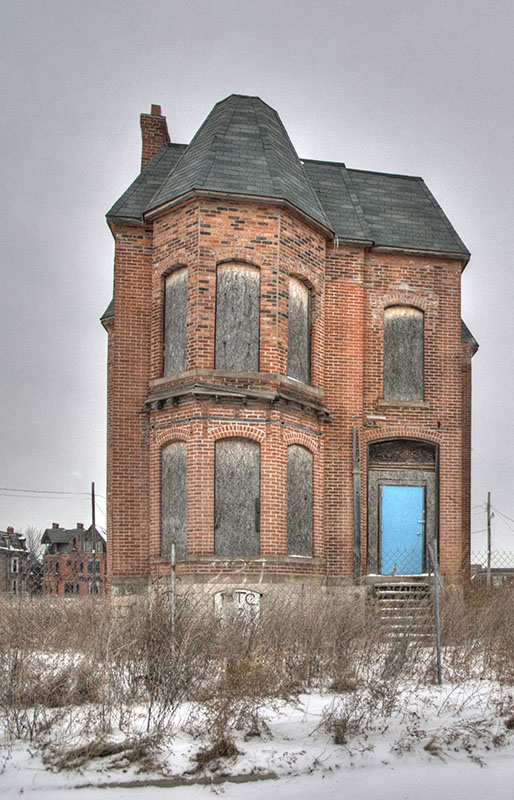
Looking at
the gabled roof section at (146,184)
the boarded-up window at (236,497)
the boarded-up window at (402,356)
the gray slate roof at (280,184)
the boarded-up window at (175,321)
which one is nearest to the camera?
the boarded-up window at (236,497)

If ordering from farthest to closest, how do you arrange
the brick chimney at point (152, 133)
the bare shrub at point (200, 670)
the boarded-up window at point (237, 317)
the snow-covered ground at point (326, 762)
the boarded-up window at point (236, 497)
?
the brick chimney at point (152, 133), the boarded-up window at point (237, 317), the boarded-up window at point (236, 497), the bare shrub at point (200, 670), the snow-covered ground at point (326, 762)

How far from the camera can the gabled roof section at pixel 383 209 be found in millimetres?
18859

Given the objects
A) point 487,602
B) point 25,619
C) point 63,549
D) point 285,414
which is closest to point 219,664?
point 25,619

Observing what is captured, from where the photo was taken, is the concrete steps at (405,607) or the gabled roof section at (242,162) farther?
the gabled roof section at (242,162)

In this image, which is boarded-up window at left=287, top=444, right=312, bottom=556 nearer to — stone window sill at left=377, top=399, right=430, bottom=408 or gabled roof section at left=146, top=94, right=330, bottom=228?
stone window sill at left=377, top=399, right=430, bottom=408

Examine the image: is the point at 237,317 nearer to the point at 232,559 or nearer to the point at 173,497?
the point at 173,497

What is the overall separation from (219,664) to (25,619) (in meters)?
2.79

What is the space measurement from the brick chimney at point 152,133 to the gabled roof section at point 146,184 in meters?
0.41

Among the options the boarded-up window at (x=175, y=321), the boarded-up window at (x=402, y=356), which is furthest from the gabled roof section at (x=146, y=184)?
the boarded-up window at (x=402, y=356)

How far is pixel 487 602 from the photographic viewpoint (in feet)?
46.8

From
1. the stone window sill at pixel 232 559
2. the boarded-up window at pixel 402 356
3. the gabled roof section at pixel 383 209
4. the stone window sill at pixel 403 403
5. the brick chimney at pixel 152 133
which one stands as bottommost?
the stone window sill at pixel 232 559

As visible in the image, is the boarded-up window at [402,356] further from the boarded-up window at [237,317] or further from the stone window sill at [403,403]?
the boarded-up window at [237,317]

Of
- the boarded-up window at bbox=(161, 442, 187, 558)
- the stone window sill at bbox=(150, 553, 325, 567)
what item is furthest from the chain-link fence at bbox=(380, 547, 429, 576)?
the boarded-up window at bbox=(161, 442, 187, 558)

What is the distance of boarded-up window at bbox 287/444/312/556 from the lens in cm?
1653
